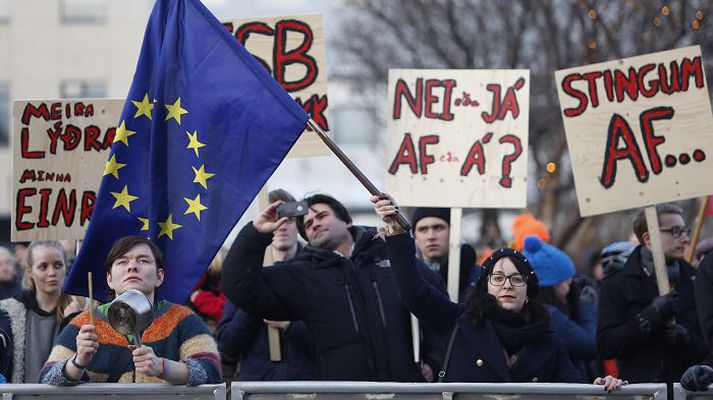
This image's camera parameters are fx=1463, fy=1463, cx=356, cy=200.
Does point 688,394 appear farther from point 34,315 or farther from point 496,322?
point 34,315

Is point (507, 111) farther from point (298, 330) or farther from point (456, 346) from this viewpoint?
point (456, 346)

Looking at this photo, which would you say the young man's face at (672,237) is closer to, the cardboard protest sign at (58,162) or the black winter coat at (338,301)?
the black winter coat at (338,301)

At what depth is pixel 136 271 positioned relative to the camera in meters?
6.56

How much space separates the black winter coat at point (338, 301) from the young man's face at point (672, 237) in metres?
1.75

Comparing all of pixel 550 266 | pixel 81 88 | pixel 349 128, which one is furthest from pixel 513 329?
pixel 349 128

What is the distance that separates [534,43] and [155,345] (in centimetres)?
1913

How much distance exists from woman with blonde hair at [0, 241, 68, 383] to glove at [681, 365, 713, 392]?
143 inches

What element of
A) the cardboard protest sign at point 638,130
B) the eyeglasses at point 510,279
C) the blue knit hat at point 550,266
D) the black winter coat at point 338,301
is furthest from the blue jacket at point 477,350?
the blue knit hat at point 550,266

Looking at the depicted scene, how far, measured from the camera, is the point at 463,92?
30.7 feet

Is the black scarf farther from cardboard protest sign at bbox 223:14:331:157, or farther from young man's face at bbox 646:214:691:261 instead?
cardboard protest sign at bbox 223:14:331:157

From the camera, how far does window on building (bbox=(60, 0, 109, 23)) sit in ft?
121

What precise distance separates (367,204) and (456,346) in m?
31.2

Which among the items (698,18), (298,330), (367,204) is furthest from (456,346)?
(367,204)

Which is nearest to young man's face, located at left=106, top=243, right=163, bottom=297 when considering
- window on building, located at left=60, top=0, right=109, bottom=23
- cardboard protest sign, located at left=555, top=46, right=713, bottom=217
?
cardboard protest sign, located at left=555, top=46, right=713, bottom=217
